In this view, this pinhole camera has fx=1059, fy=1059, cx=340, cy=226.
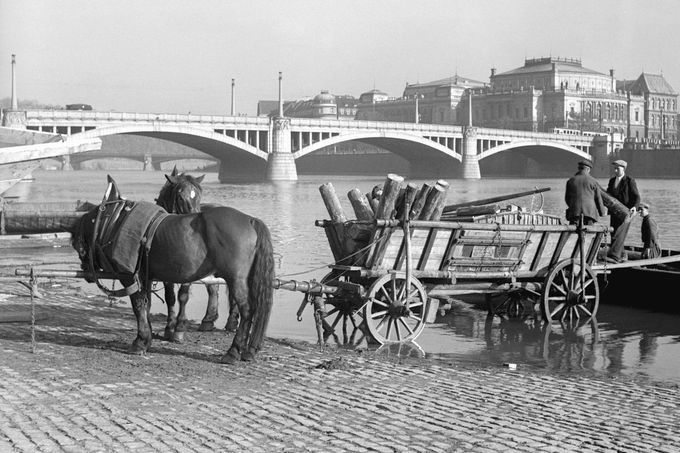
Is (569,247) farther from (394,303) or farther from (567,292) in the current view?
(394,303)

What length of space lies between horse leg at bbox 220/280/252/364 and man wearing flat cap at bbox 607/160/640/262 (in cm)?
641

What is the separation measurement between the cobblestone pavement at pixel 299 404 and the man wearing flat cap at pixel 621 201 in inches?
186

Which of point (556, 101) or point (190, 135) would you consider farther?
point (556, 101)

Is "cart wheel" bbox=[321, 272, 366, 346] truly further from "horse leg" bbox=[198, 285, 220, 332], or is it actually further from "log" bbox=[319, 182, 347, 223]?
"horse leg" bbox=[198, 285, 220, 332]

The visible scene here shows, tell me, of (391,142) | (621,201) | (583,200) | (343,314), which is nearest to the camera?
(343,314)

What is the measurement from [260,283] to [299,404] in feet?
5.32

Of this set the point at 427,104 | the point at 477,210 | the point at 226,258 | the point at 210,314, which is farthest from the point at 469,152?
the point at 226,258

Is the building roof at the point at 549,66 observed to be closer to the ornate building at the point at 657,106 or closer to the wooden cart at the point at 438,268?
the ornate building at the point at 657,106

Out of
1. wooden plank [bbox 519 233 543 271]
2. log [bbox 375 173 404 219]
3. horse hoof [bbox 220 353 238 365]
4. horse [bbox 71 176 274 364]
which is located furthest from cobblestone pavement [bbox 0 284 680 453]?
wooden plank [bbox 519 233 543 271]

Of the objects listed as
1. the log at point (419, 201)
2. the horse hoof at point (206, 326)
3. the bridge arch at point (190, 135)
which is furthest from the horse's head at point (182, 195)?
the bridge arch at point (190, 135)

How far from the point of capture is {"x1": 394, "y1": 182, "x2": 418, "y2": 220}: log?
10.3 meters

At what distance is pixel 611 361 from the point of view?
10.4 meters

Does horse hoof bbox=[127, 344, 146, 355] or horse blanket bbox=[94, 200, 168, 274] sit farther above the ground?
horse blanket bbox=[94, 200, 168, 274]

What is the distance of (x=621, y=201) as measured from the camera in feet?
45.1
